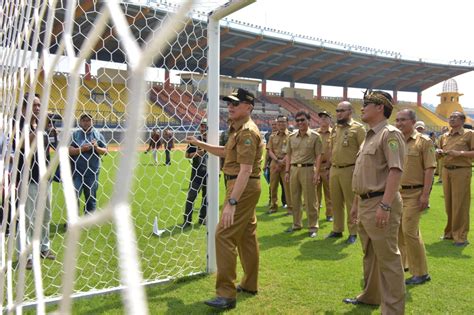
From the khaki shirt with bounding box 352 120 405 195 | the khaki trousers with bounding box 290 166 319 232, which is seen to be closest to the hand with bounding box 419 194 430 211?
the khaki shirt with bounding box 352 120 405 195

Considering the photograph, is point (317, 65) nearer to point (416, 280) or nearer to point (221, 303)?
point (416, 280)

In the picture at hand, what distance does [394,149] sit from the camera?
289 centimetres

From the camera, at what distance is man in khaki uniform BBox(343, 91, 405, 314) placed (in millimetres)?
2877

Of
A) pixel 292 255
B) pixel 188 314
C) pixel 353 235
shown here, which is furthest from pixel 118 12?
pixel 353 235

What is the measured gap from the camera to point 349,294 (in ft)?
12.0

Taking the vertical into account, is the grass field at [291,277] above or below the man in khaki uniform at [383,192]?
below

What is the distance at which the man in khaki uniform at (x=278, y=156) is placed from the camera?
748cm

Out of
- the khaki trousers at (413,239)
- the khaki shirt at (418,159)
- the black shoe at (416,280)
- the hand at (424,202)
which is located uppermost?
the khaki shirt at (418,159)

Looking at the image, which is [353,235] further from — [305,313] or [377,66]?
[377,66]

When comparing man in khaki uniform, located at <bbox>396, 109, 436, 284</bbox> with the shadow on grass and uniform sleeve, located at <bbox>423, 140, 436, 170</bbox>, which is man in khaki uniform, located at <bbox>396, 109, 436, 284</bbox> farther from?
the shadow on grass

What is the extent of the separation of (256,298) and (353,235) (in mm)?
2298

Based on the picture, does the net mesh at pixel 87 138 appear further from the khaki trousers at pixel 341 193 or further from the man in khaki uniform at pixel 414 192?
the man in khaki uniform at pixel 414 192

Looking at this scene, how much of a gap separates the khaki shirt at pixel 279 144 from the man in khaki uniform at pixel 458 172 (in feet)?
8.91

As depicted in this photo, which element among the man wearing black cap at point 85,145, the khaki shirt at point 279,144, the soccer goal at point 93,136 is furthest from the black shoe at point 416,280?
the khaki shirt at point 279,144
